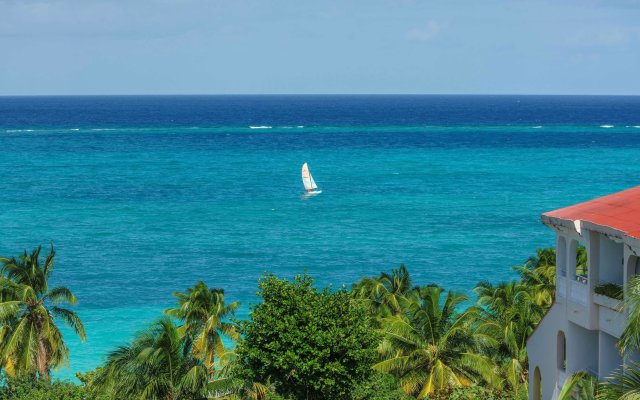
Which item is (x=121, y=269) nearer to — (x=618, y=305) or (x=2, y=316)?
(x=2, y=316)

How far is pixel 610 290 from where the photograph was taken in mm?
24500

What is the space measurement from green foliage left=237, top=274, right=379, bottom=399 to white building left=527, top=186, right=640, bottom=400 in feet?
22.8

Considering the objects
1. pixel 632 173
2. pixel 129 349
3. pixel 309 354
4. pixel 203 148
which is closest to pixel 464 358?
pixel 309 354

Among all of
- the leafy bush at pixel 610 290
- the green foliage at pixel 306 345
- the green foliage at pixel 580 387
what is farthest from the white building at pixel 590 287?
the green foliage at pixel 306 345

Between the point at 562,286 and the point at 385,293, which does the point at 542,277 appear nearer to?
the point at 385,293

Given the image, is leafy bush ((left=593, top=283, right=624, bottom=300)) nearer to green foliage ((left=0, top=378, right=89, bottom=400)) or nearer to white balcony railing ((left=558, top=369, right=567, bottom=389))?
white balcony railing ((left=558, top=369, right=567, bottom=389))

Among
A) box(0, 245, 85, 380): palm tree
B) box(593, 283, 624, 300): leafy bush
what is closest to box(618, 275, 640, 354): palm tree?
box(593, 283, 624, 300): leafy bush

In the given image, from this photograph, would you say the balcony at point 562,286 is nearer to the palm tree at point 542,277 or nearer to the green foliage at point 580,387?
the green foliage at point 580,387

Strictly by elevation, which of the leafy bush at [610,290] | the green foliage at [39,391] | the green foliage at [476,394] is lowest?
the green foliage at [476,394]

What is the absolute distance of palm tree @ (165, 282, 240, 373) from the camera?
40.7m

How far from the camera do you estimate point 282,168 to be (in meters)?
150

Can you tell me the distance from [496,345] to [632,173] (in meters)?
109

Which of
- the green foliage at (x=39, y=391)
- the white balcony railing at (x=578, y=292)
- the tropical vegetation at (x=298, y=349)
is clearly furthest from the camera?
the green foliage at (x=39, y=391)

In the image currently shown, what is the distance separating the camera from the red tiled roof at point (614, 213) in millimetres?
23281
